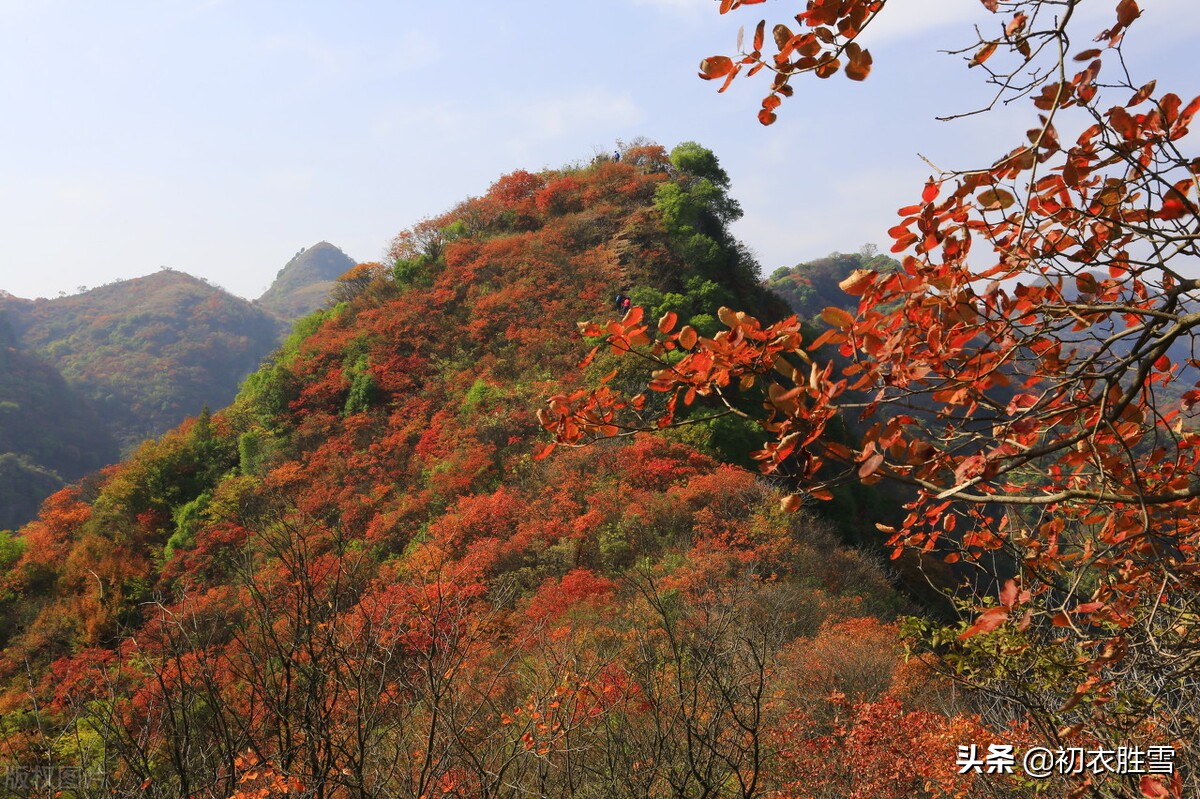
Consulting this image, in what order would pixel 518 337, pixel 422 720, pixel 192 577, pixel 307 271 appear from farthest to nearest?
pixel 307 271, pixel 518 337, pixel 192 577, pixel 422 720

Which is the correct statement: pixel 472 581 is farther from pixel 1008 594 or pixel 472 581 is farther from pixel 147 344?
pixel 147 344

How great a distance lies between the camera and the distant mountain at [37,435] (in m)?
40.1

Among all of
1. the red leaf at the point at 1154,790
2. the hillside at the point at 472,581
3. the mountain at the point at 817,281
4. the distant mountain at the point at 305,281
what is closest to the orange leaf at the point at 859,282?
the red leaf at the point at 1154,790

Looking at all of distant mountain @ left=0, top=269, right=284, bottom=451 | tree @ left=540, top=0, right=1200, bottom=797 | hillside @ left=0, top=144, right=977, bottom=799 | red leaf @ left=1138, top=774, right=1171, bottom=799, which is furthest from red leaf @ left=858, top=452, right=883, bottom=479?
distant mountain @ left=0, top=269, right=284, bottom=451

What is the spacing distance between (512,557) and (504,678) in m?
4.09

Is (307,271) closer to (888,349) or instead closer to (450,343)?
(450,343)

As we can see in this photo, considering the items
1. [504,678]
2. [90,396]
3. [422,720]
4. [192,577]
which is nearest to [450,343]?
[192,577]

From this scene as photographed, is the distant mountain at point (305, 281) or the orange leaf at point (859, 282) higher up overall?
the distant mountain at point (305, 281)

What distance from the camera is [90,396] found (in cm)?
5641

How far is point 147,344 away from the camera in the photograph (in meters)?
67.3

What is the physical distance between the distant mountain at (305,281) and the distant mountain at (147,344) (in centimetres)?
1356

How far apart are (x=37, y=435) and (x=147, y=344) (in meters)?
23.1

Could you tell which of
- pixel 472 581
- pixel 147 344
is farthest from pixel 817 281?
pixel 147 344

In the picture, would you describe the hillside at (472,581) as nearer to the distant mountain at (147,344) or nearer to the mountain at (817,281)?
the mountain at (817,281)
